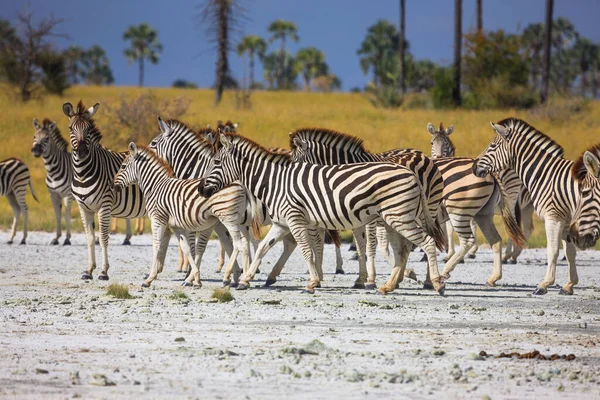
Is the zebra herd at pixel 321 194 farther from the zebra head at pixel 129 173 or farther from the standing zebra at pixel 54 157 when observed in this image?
the standing zebra at pixel 54 157

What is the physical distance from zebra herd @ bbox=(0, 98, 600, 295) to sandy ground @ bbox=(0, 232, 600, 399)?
639 mm

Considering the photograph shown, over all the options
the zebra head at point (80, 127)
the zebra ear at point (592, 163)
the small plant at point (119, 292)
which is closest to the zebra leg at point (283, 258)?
the small plant at point (119, 292)

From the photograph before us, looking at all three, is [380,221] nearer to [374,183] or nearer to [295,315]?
[374,183]

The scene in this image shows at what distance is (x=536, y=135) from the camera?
536 inches

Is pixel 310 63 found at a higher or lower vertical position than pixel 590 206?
higher

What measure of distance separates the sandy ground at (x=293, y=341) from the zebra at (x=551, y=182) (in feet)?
2.39

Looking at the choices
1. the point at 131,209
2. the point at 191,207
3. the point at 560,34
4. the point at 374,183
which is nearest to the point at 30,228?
the point at 131,209

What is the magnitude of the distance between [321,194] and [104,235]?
383 centimetres

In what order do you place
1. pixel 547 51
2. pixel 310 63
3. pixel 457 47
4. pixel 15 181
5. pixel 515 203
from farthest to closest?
pixel 310 63 < pixel 457 47 < pixel 547 51 < pixel 15 181 < pixel 515 203

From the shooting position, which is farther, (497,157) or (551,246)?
(497,157)

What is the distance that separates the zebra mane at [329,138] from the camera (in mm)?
14086

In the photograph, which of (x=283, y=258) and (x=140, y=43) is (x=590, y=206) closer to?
(x=283, y=258)

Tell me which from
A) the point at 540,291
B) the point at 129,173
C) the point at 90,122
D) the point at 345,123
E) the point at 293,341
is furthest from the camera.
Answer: the point at 345,123

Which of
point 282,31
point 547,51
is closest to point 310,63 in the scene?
point 282,31
